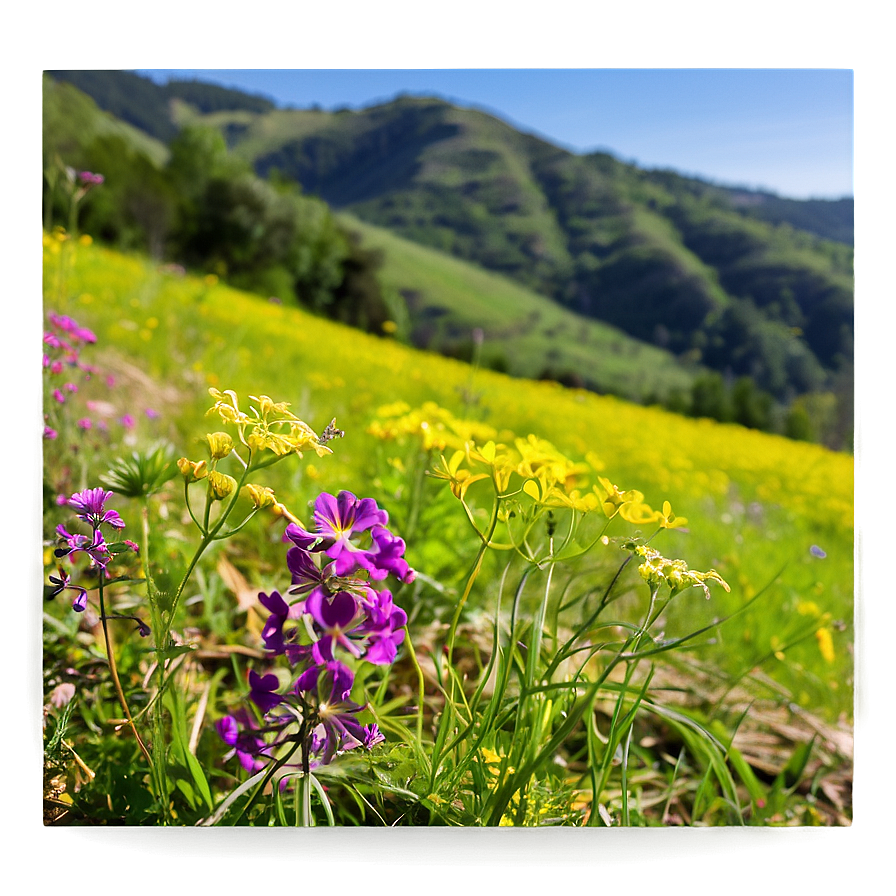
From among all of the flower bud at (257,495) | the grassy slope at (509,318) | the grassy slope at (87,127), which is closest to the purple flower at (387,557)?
the flower bud at (257,495)

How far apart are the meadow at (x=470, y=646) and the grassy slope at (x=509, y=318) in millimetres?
8767

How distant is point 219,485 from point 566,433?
9.59ft

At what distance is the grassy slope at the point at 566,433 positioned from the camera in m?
1.54

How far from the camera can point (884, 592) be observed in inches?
30.4

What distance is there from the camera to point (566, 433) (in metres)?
3.39

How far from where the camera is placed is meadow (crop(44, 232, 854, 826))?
68cm

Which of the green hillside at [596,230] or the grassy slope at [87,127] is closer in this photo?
the grassy slope at [87,127]

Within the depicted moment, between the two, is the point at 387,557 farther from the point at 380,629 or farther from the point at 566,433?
the point at 566,433

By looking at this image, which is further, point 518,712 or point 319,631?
point 518,712

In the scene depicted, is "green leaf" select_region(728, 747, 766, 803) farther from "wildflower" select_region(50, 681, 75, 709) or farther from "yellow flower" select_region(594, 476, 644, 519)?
"wildflower" select_region(50, 681, 75, 709)

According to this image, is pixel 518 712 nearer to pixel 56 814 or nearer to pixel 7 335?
pixel 56 814

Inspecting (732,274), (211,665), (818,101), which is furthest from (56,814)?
(732,274)

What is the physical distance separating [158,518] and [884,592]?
4.01 feet

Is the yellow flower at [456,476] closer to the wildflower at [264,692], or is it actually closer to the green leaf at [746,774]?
the wildflower at [264,692]
